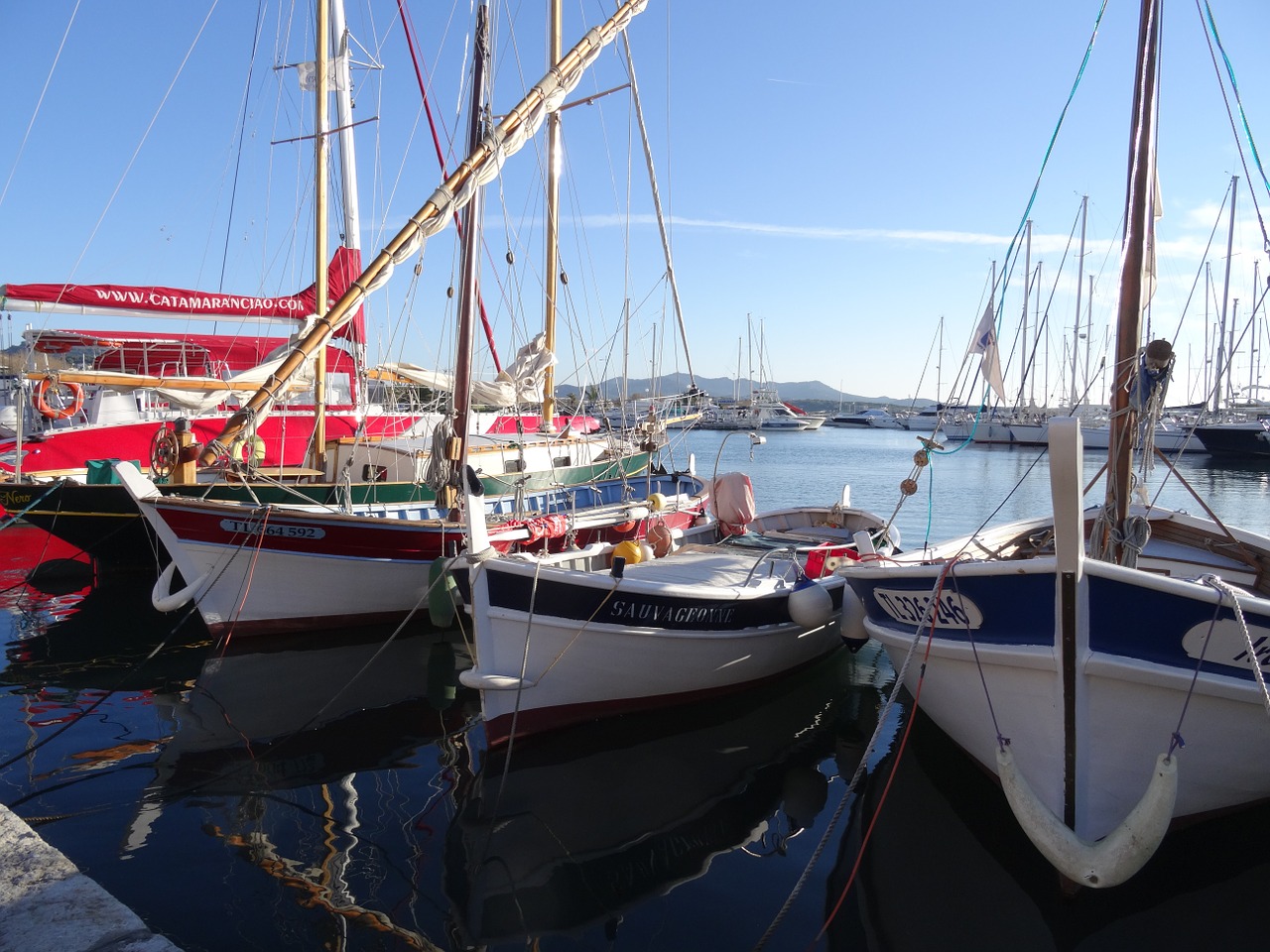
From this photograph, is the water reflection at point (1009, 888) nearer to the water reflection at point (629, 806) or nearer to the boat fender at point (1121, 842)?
the boat fender at point (1121, 842)

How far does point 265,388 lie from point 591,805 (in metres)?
5.68

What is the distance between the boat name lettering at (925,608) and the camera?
6109 millimetres

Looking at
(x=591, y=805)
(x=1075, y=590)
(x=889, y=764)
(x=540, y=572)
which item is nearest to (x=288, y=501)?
(x=540, y=572)

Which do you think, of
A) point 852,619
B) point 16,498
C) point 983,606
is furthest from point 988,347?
point 16,498

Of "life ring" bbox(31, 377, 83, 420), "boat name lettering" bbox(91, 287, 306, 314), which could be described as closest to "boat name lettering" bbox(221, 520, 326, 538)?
"boat name lettering" bbox(91, 287, 306, 314)

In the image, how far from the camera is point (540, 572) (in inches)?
296

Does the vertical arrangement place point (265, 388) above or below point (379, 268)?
below

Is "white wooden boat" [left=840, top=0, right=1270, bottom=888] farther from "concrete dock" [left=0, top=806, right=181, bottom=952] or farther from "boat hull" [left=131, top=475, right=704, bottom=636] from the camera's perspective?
"boat hull" [left=131, top=475, right=704, bottom=636]

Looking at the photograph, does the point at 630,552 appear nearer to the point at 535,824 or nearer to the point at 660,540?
the point at 660,540

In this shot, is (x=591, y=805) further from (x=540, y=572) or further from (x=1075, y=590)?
(x=1075, y=590)

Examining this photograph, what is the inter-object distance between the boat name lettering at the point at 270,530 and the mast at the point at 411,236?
1.38 metres

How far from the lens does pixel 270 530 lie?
35.9ft

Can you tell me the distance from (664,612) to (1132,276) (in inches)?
190

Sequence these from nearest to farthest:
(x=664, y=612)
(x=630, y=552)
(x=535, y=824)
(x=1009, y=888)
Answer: (x=1009, y=888) → (x=535, y=824) → (x=664, y=612) → (x=630, y=552)
